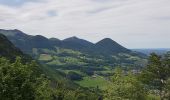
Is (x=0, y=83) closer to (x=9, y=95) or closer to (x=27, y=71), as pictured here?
(x=9, y=95)

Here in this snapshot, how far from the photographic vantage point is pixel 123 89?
199ft

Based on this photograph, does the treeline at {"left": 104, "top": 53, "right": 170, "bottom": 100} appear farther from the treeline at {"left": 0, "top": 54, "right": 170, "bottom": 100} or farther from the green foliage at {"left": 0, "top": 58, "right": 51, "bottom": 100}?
the green foliage at {"left": 0, "top": 58, "right": 51, "bottom": 100}

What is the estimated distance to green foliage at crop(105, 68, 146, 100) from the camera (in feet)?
199

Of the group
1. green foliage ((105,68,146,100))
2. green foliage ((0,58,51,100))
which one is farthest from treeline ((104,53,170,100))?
green foliage ((0,58,51,100))

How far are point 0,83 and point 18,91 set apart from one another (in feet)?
8.24

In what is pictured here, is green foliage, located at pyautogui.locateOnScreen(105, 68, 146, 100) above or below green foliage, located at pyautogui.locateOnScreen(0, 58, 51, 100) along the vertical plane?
below

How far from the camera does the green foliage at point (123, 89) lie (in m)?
60.6

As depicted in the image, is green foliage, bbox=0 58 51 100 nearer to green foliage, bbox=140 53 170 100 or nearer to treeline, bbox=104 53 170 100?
treeline, bbox=104 53 170 100

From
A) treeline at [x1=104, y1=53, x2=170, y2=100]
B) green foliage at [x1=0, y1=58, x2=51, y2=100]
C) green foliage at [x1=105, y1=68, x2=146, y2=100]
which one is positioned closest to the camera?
green foliage at [x1=0, y1=58, x2=51, y2=100]

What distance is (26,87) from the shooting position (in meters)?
41.0

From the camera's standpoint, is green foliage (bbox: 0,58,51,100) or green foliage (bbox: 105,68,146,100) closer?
green foliage (bbox: 0,58,51,100)

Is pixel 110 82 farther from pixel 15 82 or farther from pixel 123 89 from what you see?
pixel 15 82

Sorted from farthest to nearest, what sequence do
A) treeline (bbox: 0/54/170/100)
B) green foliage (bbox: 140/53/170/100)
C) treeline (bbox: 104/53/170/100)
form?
green foliage (bbox: 140/53/170/100) → treeline (bbox: 104/53/170/100) → treeline (bbox: 0/54/170/100)

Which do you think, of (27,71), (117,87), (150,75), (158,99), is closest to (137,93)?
(117,87)
